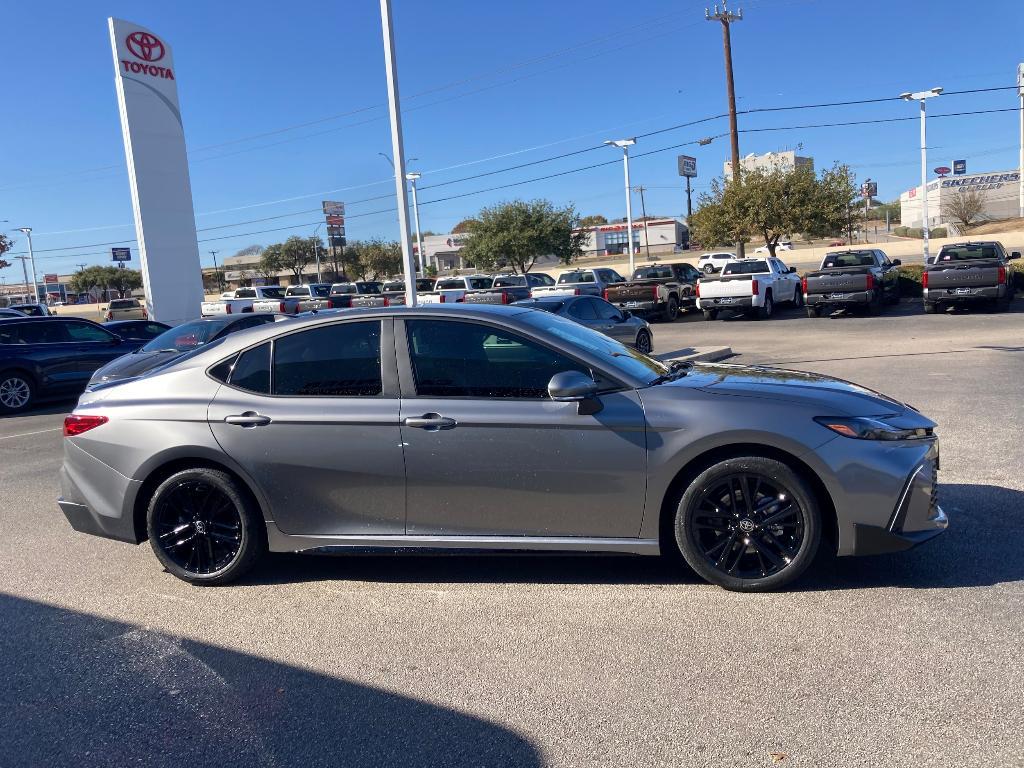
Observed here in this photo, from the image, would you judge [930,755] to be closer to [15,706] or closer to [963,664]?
[963,664]

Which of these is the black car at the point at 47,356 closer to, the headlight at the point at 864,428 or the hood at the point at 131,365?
the hood at the point at 131,365

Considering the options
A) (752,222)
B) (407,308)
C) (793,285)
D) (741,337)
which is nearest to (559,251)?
(752,222)

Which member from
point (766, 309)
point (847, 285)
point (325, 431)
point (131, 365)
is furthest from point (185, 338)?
point (766, 309)

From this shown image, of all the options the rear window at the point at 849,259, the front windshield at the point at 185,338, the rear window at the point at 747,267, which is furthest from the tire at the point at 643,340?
the rear window at the point at 849,259

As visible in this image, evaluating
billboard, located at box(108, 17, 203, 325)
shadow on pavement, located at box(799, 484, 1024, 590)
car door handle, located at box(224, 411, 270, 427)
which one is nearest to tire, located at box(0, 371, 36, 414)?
car door handle, located at box(224, 411, 270, 427)

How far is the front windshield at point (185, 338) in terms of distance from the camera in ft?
40.1

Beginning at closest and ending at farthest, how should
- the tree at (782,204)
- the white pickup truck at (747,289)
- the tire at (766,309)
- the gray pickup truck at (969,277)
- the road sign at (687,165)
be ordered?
the gray pickup truck at (969,277) < the white pickup truck at (747,289) < the tire at (766,309) < the tree at (782,204) < the road sign at (687,165)

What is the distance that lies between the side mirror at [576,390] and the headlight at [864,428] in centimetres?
116

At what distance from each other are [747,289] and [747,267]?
89.3 inches

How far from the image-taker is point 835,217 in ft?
124

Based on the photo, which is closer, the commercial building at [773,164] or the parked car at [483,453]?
the parked car at [483,453]

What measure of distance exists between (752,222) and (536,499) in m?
35.3

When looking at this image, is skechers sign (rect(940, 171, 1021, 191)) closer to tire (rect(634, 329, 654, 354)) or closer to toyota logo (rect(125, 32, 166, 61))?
toyota logo (rect(125, 32, 166, 61))

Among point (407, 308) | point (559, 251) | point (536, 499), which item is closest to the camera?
point (536, 499)
